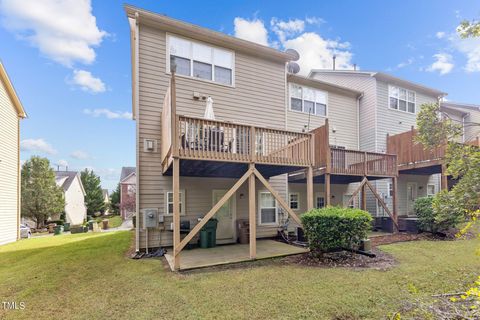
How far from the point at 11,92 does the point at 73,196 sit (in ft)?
70.4

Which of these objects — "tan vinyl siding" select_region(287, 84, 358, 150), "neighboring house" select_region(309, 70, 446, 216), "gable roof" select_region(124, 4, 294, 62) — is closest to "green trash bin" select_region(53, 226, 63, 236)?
"gable roof" select_region(124, 4, 294, 62)

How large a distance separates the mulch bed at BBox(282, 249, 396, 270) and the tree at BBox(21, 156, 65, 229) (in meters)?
24.4

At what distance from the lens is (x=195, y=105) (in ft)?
30.3

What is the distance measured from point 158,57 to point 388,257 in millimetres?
9758

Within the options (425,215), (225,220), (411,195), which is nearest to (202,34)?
(225,220)

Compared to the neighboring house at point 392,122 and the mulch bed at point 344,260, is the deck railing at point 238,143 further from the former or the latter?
the neighboring house at point 392,122

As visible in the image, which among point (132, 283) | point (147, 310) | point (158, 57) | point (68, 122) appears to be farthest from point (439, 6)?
point (68, 122)

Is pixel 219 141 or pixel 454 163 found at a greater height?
pixel 219 141

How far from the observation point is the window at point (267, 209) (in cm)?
1034

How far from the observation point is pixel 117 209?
36250 millimetres

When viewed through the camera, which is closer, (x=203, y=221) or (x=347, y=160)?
(x=203, y=221)

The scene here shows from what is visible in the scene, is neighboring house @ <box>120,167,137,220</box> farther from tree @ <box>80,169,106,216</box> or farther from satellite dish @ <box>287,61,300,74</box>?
satellite dish @ <box>287,61,300,74</box>

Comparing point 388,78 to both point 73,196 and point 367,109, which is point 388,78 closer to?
point 367,109

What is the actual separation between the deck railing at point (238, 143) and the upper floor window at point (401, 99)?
9.04 metres
